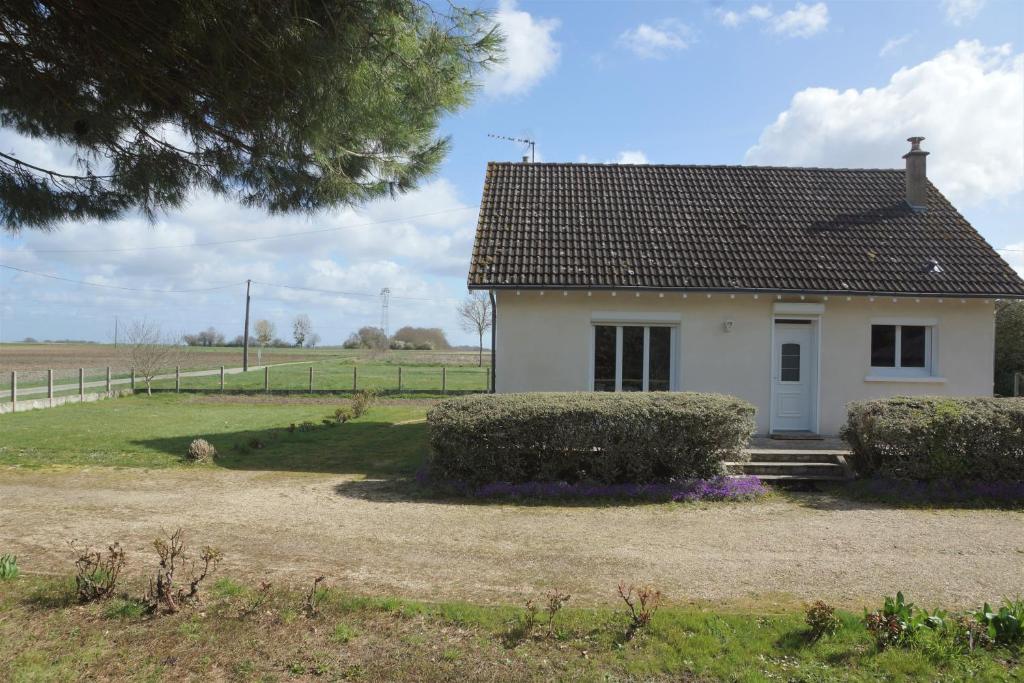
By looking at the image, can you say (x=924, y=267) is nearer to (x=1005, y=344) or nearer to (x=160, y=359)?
(x=1005, y=344)

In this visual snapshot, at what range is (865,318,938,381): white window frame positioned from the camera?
43.3 feet

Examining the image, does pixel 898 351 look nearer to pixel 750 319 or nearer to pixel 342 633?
pixel 750 319

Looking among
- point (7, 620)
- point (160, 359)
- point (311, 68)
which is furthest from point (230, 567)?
point (160, 359)

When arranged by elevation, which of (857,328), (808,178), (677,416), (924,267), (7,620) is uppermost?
(808,178)

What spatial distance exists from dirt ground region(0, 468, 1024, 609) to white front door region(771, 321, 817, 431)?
153 inches

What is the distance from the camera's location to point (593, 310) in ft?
42.7

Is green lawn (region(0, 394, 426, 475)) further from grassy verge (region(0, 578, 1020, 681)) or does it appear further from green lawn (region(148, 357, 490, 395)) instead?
green lawn (region(148, 357, 490, 395))

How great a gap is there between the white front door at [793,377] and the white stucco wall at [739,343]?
0.74ft

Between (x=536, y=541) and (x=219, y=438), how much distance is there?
33.2 feet

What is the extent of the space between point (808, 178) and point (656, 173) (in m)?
3.60

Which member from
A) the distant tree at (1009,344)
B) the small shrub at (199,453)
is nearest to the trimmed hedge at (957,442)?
the small shrub at (199,453)

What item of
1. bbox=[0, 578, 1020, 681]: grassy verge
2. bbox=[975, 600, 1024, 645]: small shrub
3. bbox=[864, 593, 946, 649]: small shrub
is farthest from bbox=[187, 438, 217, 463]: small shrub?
bbox=[975, 600, 1024, 645]: small shrub

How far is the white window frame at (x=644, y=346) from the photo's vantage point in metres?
13.1

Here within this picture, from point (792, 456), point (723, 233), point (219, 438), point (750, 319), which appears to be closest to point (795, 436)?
point (792, 456)
